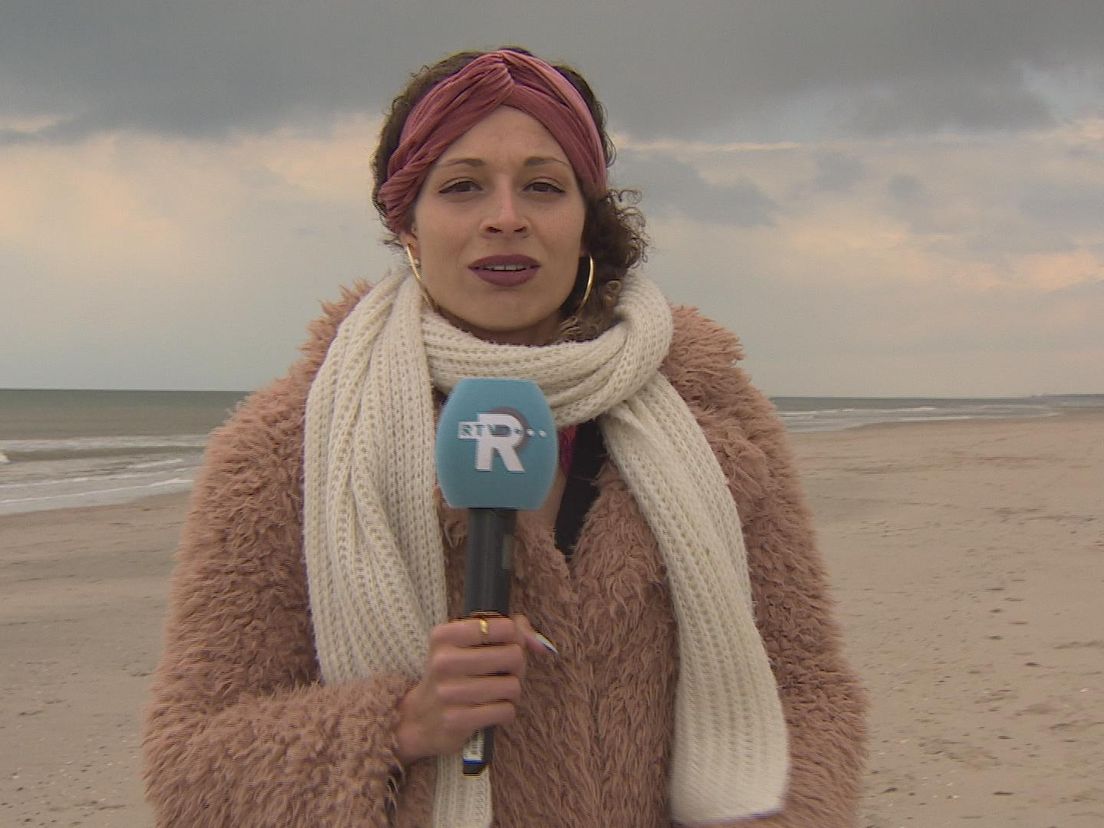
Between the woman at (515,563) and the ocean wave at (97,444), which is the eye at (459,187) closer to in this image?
the woman at (515,563)

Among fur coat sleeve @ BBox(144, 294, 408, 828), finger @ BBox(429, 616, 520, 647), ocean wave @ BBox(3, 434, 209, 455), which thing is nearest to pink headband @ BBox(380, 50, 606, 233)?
fur coat sleeve @ BBox(144, 294, 408, 828)

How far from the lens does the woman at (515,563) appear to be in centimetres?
160

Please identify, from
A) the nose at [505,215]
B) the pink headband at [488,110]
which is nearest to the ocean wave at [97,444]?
the pink headband at [488,110]

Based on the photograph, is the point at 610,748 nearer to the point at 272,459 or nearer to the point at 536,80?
the point at 272,459

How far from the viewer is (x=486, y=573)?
1.39 metres

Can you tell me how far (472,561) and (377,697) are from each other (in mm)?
318

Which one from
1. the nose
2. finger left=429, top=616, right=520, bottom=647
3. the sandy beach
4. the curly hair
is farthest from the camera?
the sandy beach

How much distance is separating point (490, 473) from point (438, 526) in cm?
29

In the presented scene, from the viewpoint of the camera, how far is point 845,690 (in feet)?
6.17

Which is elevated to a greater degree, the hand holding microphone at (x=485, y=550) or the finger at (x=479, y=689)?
the hand holding microphone at (x=485, y=550)

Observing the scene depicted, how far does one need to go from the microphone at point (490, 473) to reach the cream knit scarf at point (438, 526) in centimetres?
23

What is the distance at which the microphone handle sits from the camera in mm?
1392

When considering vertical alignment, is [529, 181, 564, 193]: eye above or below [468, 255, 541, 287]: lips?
above

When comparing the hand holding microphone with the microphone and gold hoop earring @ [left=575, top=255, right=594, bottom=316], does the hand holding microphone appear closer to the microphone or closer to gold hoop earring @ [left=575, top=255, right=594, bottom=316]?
the microphone
